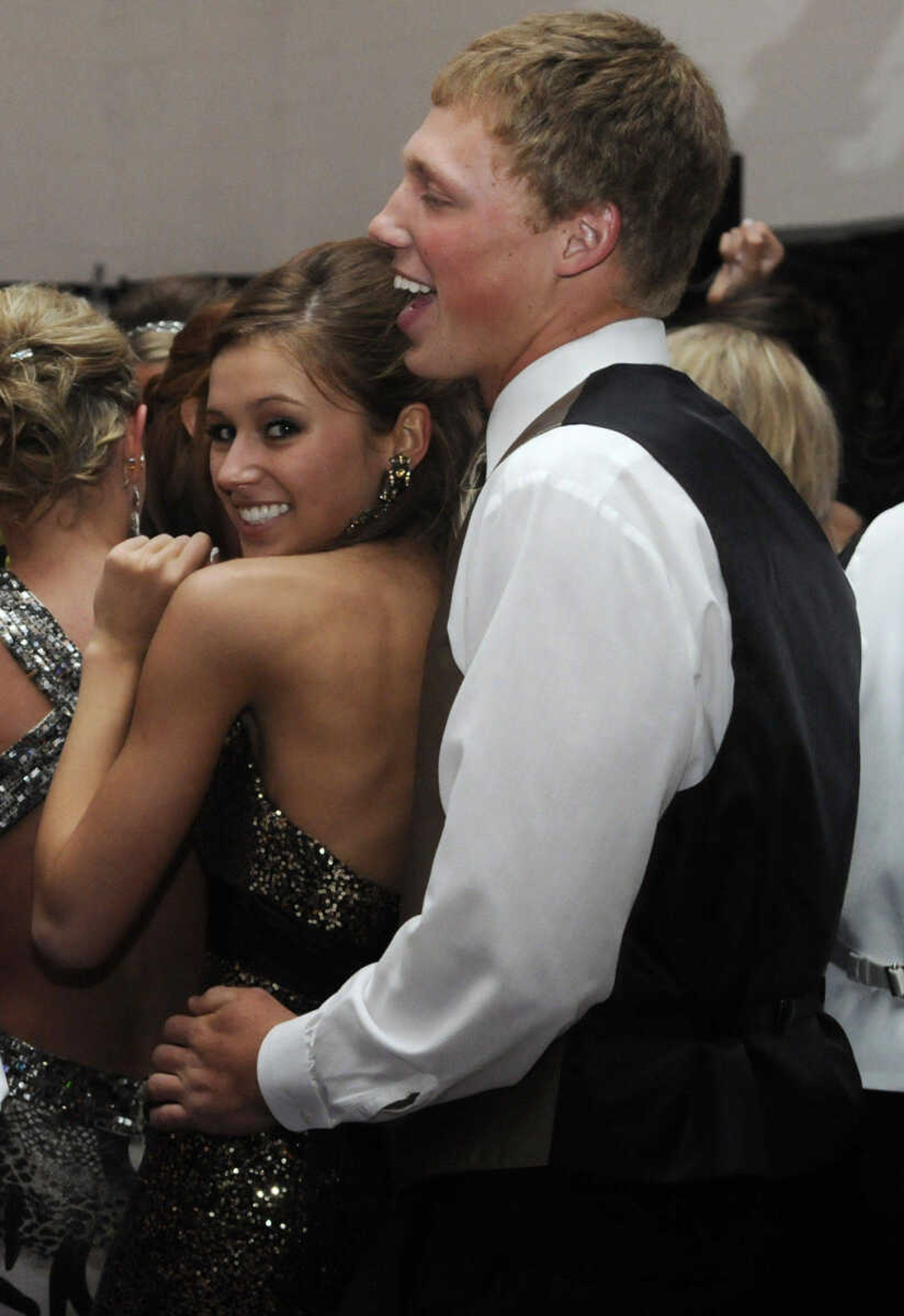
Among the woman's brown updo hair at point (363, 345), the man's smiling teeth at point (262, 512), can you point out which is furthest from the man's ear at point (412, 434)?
the man's smiling teeth at point (262, 512)

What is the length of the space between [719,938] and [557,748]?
7.8 inches

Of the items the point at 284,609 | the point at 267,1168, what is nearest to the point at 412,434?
the point at 284,609

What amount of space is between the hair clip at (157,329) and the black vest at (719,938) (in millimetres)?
1599

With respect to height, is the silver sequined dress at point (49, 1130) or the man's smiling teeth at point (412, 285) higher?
the man's smiling teeth at point (412, 285)

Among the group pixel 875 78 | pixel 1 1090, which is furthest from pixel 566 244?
pixel 875 78

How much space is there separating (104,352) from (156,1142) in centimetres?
81

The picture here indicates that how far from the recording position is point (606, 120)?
1169mm

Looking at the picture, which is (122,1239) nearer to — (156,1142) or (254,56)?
(156,1142)

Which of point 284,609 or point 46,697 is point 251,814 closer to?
point 284,609

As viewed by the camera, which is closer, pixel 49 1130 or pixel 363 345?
pixel 363 345

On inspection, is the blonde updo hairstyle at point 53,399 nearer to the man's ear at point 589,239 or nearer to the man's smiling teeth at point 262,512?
the man's smiling teeth at point 262,512

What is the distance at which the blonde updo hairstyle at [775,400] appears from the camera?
7.44ft

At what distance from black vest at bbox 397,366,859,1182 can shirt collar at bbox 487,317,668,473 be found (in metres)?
0.04

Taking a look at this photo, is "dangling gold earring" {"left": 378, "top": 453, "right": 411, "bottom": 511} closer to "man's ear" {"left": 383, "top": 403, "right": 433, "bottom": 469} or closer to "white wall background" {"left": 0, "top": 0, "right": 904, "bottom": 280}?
"man's ear" {"left": 383, "top": 403, "right": 433, "bottom": 469}
